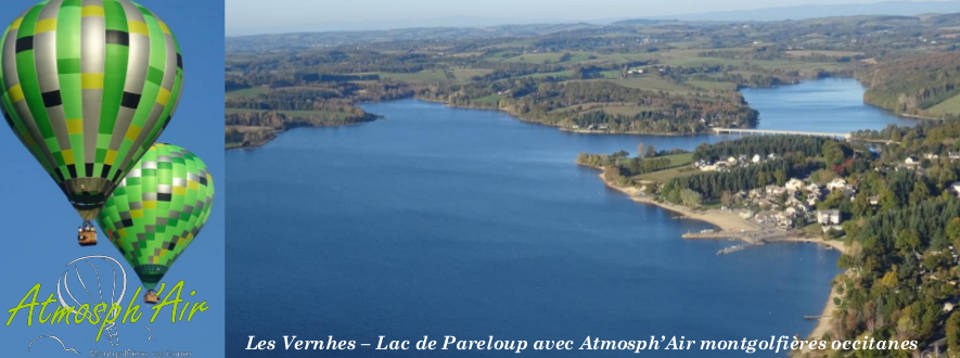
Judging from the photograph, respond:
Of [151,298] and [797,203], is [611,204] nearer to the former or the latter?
[797,203]

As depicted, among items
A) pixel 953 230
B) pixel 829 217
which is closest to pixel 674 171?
pixel 829 217

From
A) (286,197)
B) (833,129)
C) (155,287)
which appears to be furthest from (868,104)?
(155,287)

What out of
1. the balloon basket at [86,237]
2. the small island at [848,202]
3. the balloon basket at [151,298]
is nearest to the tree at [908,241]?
the small island at [848,202]

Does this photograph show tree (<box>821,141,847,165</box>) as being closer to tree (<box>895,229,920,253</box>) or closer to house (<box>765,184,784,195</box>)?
house (<box>765,184,784,195</box>)

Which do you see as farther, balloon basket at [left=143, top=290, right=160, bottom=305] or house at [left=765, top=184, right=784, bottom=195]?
house at [left=765, top=184, right=784, bottom=195]

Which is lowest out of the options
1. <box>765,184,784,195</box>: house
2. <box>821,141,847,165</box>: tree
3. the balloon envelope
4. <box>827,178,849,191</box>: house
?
<box>765,184,784,195</box>: house

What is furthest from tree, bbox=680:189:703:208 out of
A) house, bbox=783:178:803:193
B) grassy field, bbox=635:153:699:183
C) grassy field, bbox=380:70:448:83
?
grassy field, bbox=380:70:448:83

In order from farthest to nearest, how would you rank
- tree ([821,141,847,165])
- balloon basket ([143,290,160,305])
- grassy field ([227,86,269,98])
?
grassy field ([227,86,269,98])
tree ([821,141,847,165])
balloon basket ([143,290,160,305])

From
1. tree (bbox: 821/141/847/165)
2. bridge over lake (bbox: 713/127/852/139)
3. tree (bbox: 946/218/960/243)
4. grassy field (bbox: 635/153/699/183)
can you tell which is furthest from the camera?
bridge over lake (bbox: 713/127/852/139)
